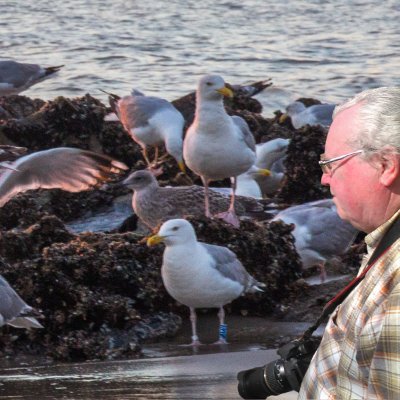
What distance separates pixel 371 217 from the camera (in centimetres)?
242

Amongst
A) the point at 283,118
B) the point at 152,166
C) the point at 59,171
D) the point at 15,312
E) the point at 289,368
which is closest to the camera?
the point at 289,368

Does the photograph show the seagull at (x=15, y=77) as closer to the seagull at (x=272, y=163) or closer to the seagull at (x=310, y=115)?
the seagull at (x=310, y=115)

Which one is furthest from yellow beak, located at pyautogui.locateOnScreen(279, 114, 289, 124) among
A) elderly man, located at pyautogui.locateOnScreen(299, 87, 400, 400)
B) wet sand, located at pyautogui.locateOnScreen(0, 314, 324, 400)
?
elderly man, located at pyautogui.locateOnScreen(299, 87, 400, 400)

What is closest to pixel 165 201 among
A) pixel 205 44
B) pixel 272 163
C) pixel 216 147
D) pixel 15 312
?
pixel 216 147

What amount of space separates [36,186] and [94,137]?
282 centimetres

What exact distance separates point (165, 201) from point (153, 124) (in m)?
2.37

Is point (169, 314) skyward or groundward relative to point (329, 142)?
groundward

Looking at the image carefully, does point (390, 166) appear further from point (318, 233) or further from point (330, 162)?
point (318, 233)

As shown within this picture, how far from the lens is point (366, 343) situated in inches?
87.3

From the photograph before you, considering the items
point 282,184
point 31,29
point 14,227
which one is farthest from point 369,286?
point 31,29

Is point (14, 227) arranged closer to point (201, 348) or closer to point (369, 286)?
point (201, 348)

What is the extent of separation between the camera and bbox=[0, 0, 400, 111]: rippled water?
596 inches

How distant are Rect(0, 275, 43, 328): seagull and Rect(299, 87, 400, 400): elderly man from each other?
137 inches

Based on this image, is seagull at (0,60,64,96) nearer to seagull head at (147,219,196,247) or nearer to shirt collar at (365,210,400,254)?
seagull head at (147,219,196,247)
